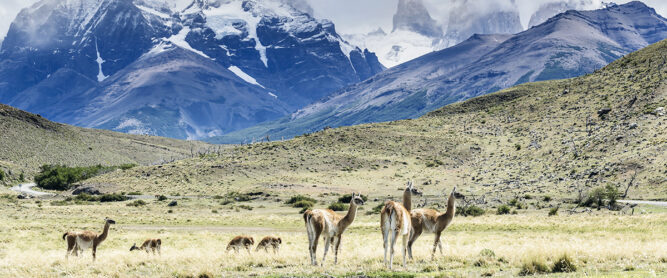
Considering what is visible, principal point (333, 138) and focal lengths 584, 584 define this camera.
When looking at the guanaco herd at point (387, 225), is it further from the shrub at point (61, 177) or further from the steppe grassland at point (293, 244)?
the shrub at point (61, 177)

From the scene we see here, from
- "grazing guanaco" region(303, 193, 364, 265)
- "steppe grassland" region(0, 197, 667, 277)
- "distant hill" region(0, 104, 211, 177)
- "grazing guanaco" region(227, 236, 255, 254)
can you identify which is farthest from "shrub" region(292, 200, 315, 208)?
"distant hill" region(0, 104, 211, 177)

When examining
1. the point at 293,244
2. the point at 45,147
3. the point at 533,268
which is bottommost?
the point at 533,268

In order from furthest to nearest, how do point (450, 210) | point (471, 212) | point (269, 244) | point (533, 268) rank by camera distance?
1. point (471, 212)
2. point (269, 244)
3. point (450, 210)
4. point (533, 268)

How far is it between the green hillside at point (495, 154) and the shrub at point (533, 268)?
40.8 m

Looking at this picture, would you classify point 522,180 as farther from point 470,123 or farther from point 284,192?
point 470,123

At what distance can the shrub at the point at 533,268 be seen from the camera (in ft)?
54.4

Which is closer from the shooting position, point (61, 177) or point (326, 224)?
point (326, 224)

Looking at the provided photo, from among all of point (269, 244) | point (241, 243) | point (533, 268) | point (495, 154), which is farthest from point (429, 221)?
point (495, 154)

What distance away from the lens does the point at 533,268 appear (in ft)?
54.4

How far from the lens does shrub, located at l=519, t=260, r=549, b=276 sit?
54.4ft

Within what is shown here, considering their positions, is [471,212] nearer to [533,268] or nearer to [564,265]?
[564,265]

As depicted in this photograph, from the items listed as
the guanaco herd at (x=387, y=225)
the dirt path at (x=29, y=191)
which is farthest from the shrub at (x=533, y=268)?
the dirt path at (x=29, y=191)

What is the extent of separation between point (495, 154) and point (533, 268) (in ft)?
278

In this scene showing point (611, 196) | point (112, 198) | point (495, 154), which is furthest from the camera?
point (495, 154)
